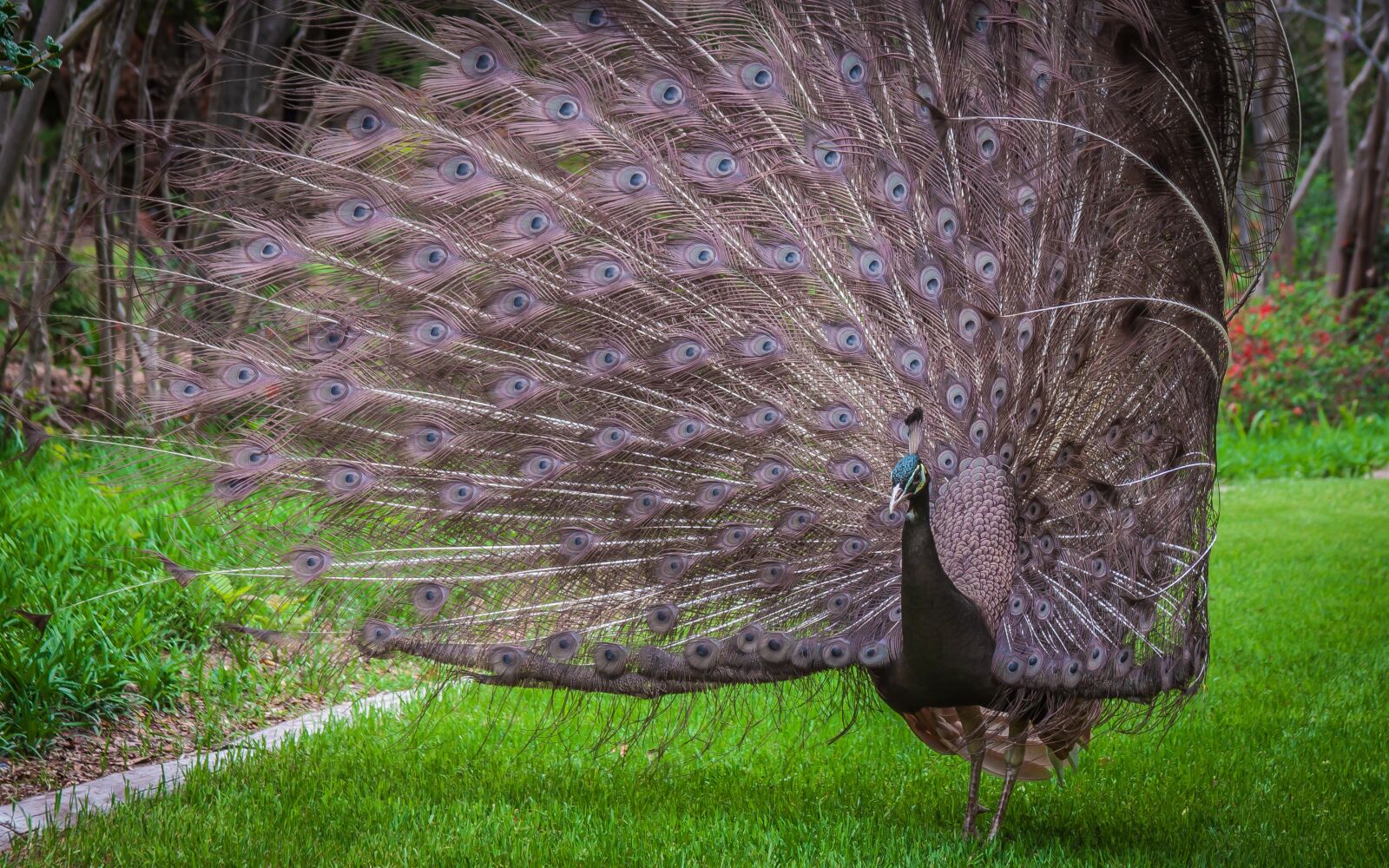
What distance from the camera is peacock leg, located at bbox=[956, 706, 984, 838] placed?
3900 mm

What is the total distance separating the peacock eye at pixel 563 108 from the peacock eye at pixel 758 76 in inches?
22.2

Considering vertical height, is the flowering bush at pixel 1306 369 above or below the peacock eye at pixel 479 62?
below

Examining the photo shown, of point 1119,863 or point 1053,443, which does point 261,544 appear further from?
point 1119,863

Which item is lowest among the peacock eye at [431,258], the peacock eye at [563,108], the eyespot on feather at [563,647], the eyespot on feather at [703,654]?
the eyespot on feather at [563,647]

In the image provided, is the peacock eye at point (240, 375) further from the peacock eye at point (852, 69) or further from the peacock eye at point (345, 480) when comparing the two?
the peacock eye at point (852, 69)

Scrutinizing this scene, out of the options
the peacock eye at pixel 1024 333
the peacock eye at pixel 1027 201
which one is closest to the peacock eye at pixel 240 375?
the peacock eye at pixel 1024 333

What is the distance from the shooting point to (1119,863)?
3697mm

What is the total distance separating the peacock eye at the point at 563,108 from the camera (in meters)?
3.91

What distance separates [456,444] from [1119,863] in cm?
247

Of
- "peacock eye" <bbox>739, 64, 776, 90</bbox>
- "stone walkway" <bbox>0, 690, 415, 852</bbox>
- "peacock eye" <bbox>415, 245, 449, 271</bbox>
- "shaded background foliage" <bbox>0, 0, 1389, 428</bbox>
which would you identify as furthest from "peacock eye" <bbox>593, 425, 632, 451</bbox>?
"stone walkway" <bbox>0, 690, 415, 852</bbox>

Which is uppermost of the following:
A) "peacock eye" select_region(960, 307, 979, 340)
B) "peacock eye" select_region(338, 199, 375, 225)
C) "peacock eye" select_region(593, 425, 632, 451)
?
"peacock eye" select_region(338, 199, 375, 225)

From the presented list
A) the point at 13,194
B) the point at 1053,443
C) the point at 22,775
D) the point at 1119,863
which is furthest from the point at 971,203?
the point at 13,194

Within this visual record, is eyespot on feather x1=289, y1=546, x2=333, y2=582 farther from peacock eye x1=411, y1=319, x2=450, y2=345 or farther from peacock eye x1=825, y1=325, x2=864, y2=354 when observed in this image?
peacock eye x1=825, y1=325, x2=864, y2=354

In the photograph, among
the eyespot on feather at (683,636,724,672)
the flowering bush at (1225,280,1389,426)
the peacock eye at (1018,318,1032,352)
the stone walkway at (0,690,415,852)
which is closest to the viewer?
the stone walkway at (0,690,415,852)
